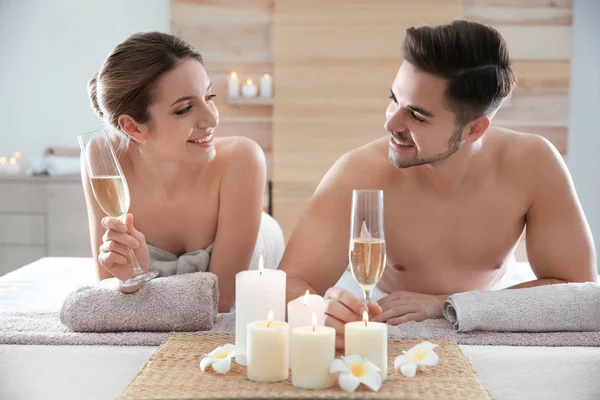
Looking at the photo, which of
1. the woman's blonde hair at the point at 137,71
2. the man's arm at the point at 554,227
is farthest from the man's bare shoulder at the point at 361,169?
the woman's blonde hair at the point at 137,71

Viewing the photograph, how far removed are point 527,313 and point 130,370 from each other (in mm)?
848

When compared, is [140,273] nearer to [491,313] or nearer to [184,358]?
[184,358]

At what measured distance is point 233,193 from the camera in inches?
85.0

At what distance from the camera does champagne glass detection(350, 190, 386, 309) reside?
133 centimetres

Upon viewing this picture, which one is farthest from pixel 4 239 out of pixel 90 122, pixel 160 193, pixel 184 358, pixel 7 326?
pixel 184 358

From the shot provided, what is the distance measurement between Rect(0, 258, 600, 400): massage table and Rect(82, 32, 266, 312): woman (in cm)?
31

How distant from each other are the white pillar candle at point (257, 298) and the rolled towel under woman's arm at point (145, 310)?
288 mm

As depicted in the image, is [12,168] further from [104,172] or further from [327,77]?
[104,172]

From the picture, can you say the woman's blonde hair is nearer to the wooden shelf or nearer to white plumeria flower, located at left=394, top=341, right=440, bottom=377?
white plumeria flower, located at left=394, top=341, right=440, bottom=377

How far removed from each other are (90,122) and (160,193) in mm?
2936

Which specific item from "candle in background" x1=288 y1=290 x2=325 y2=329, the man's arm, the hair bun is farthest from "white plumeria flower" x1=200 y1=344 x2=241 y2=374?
the hair bun

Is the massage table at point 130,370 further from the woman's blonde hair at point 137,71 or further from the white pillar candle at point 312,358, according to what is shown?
the woman's blonde hair at point 137,71

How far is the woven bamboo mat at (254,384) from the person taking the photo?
1.13 metres

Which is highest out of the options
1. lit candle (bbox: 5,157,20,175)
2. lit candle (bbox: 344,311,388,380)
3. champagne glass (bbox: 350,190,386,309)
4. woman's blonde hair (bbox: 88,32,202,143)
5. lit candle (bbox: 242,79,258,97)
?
woman's blonde hair (bbox: 88,32,202,143)
